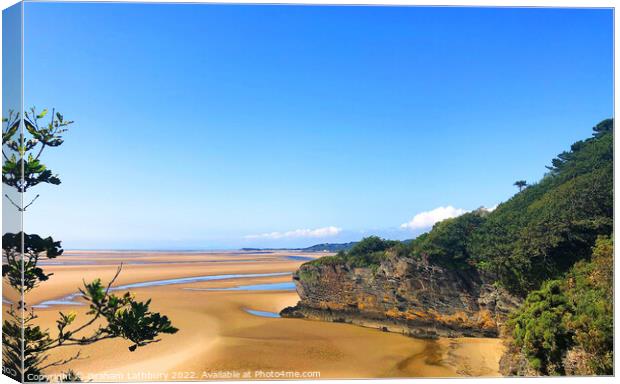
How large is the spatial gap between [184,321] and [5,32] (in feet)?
37.4

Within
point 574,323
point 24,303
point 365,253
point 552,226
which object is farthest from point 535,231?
point 24,303

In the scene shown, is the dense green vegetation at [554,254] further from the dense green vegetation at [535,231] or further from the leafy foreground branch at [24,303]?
the leafy foreground branch at [24,303]

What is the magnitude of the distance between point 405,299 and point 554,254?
4.89 metres

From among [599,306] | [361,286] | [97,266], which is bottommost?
[97,266]

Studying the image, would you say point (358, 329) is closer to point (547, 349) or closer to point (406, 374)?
point (406, 374)

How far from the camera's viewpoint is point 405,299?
517 inches

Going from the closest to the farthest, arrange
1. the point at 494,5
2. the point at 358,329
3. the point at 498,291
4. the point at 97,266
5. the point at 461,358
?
the point at 494,5, the point at 461,358, the point at 498,291, the point at 358,329, the point at 97,266

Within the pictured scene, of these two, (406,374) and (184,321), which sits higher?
(406,374)

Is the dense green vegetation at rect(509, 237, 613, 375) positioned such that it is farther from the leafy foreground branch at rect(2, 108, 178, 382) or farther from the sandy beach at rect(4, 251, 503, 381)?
the leafy foreground branch at rect(2, 108, 178, 382)

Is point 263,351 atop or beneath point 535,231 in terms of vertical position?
beneath

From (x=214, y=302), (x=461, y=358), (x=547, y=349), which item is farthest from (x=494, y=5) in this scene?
(x=214, y=302)

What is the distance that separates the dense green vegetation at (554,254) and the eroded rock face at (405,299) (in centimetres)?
40

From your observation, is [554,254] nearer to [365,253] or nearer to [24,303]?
[365,253]

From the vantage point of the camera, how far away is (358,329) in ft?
42.7
